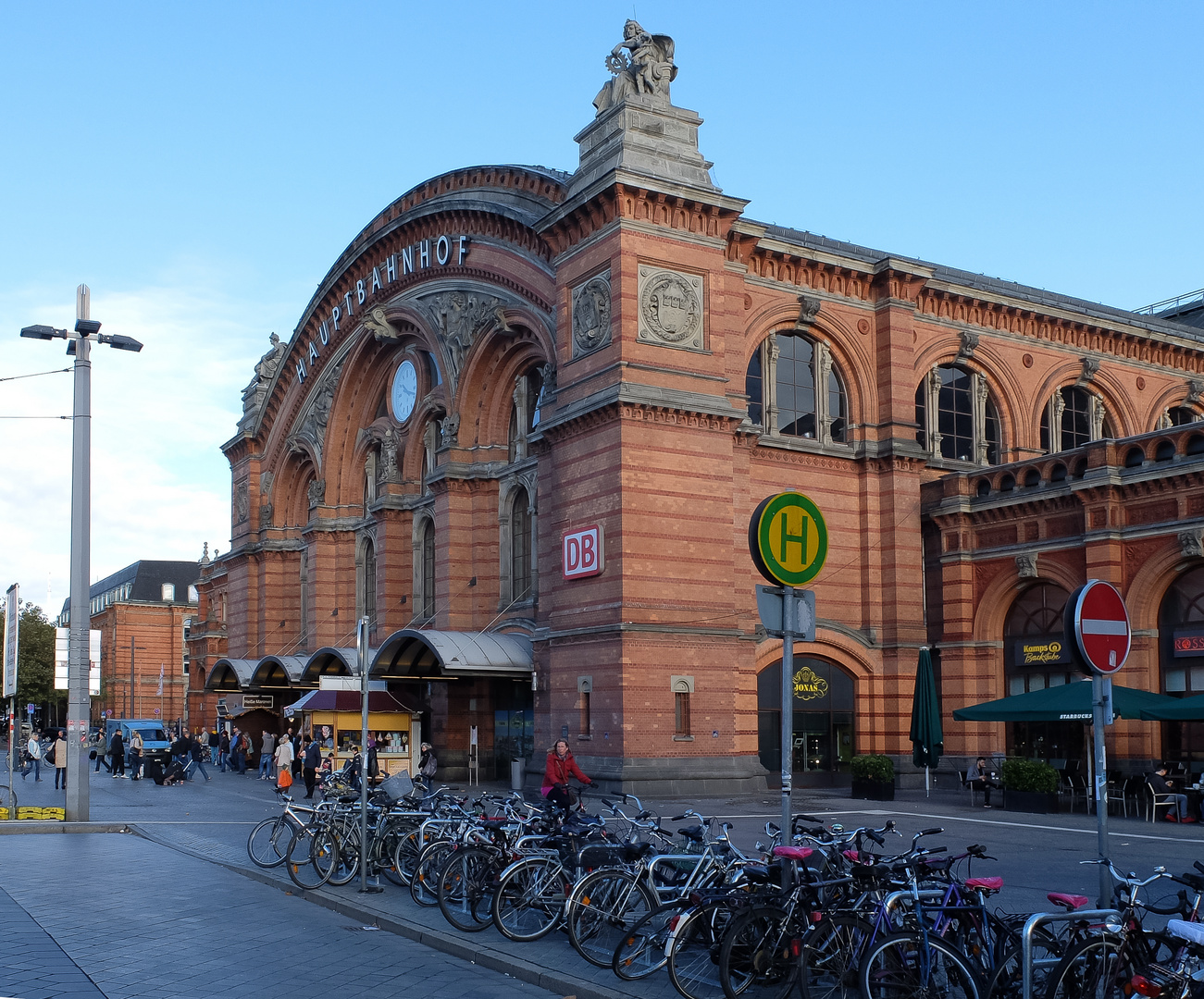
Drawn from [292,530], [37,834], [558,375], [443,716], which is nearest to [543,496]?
[558,375]

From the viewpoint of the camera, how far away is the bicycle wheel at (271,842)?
54.7ft

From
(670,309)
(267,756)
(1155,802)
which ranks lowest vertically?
(267,756)

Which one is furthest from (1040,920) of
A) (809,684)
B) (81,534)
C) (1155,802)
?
(809,684)

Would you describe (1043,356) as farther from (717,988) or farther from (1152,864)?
(717,988)

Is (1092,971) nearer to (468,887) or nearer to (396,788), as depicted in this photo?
(468,887)

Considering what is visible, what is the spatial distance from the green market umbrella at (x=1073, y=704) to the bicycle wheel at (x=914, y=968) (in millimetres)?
15998

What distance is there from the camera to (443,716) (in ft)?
123

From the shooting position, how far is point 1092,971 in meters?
7.70

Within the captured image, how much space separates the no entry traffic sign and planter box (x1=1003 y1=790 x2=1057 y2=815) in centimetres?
1804

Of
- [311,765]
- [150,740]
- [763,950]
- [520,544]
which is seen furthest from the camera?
[150,740]

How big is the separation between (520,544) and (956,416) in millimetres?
13021

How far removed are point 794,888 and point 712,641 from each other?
19.6m

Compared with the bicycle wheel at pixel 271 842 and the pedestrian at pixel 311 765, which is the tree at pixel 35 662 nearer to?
the pedestrian at pixel 311 765

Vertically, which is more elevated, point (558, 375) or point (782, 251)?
point (782, 251)
